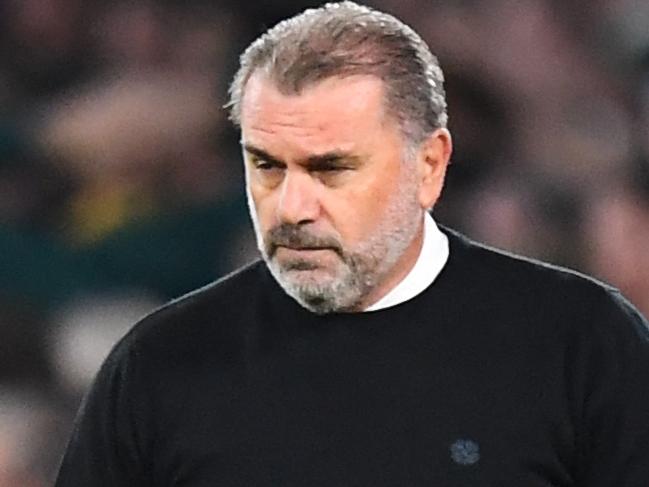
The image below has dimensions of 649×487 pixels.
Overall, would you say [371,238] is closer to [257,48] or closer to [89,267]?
[257,48]

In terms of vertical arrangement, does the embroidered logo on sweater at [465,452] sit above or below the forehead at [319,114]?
below

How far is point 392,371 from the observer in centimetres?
173

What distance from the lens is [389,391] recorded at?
1721mm

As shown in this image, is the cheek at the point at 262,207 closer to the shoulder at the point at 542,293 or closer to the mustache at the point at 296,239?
the mustache at the point at 296,239

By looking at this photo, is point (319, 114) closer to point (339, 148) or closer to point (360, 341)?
point (339, 148)

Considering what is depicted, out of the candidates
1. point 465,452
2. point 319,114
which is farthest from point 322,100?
point 465,452

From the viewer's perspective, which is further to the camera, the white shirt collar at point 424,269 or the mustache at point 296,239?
the white shirt collar at point 424,269

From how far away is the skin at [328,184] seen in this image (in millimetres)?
1653

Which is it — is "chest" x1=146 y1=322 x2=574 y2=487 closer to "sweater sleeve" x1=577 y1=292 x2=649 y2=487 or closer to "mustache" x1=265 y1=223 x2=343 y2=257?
"sweater sleeve" x1=577 y1=292 x2=649 y2=487

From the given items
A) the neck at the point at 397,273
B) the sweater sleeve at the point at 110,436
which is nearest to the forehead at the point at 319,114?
the neck at the point at 397,273

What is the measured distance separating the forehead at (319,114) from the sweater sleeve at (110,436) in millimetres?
280

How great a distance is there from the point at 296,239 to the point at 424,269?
18 cm

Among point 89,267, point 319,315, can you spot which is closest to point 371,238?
point 319,315

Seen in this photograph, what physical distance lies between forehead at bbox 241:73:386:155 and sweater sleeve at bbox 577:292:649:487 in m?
0.31
